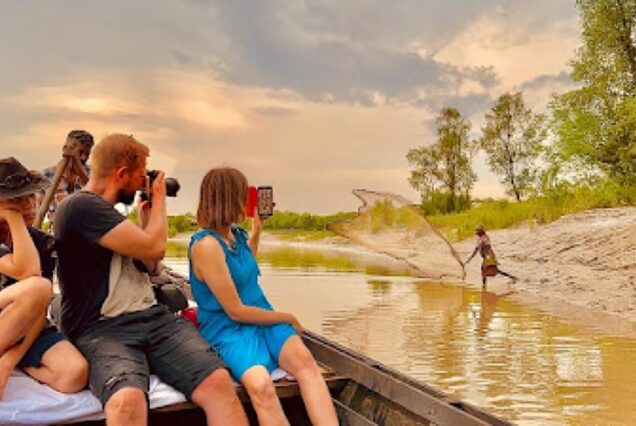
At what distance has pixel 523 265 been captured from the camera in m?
22.3

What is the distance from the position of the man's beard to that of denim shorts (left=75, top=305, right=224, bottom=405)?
54 cm

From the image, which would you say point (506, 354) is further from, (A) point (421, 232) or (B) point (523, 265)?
(B) point (523, 265)

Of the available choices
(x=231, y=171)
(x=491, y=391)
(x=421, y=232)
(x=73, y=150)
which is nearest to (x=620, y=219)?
(x=421, y=232)

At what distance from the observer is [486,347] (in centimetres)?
1018

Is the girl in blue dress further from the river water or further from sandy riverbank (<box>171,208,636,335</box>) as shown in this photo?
sandy riverbank (<box>171,208,636,335</box>)

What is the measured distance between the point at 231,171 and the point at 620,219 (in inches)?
798

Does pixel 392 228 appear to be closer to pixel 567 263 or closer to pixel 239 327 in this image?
pixel 567 263

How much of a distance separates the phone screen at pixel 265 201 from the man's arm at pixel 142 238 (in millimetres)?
1102

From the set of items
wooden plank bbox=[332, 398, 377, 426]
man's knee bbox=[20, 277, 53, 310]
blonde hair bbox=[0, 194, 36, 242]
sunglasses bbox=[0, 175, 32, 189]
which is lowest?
wooden plank bbox=[332, 398, 377, 426]

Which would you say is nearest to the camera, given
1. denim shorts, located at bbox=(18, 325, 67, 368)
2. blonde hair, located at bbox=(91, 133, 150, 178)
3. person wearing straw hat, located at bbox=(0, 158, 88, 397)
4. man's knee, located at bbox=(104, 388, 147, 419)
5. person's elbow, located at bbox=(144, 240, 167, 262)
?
man's knee, located at bbox=(104, 388, 147, 419)

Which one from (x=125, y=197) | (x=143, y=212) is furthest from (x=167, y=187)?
(x=125, y=197)

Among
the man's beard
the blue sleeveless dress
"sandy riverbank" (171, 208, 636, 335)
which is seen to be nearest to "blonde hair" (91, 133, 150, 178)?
the man's beard

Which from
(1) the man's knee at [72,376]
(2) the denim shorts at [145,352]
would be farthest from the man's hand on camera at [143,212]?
(1) the man's knee at [72,376]

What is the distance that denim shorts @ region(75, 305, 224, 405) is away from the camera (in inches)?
139
